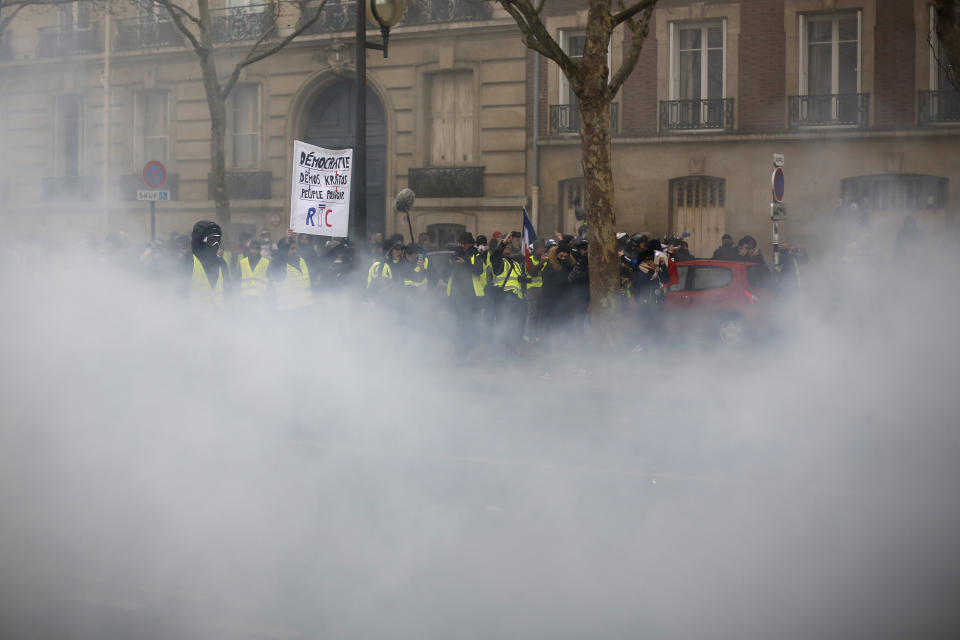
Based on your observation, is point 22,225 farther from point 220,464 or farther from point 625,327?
point 625,327

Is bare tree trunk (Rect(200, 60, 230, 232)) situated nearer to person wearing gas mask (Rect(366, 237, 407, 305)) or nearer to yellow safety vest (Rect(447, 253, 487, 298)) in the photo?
person wearing gas mask (Rect(366, 237, 407, 305))

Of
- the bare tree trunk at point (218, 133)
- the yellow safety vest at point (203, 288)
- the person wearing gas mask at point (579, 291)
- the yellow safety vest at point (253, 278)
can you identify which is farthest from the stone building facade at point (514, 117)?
the yellow safety vest at point (203, 288)

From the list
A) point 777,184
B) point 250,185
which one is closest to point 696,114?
point 777,184

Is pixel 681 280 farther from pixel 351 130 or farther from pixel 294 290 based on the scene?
pixel 351 130

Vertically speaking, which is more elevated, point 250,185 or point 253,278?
point 250,185

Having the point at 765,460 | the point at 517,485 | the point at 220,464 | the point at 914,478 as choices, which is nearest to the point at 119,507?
the point at 220,464

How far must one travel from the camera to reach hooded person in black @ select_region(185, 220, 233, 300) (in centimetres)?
766

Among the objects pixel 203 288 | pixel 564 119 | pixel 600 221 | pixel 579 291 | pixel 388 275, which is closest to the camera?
pixel 203 288

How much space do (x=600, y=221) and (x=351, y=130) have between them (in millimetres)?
12598

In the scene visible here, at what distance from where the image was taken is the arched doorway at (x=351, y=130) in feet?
79.6

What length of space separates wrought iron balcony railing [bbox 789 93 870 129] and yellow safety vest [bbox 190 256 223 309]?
14934 mm

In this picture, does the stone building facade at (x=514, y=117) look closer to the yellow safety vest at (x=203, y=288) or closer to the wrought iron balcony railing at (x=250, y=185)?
the wrought iron balcony railing at (x=250, y=185)

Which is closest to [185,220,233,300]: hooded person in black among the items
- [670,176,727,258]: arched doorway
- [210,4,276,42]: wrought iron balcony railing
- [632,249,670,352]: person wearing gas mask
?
[632,249,670,352]: person wearing gas mask

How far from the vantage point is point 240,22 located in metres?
24.7
